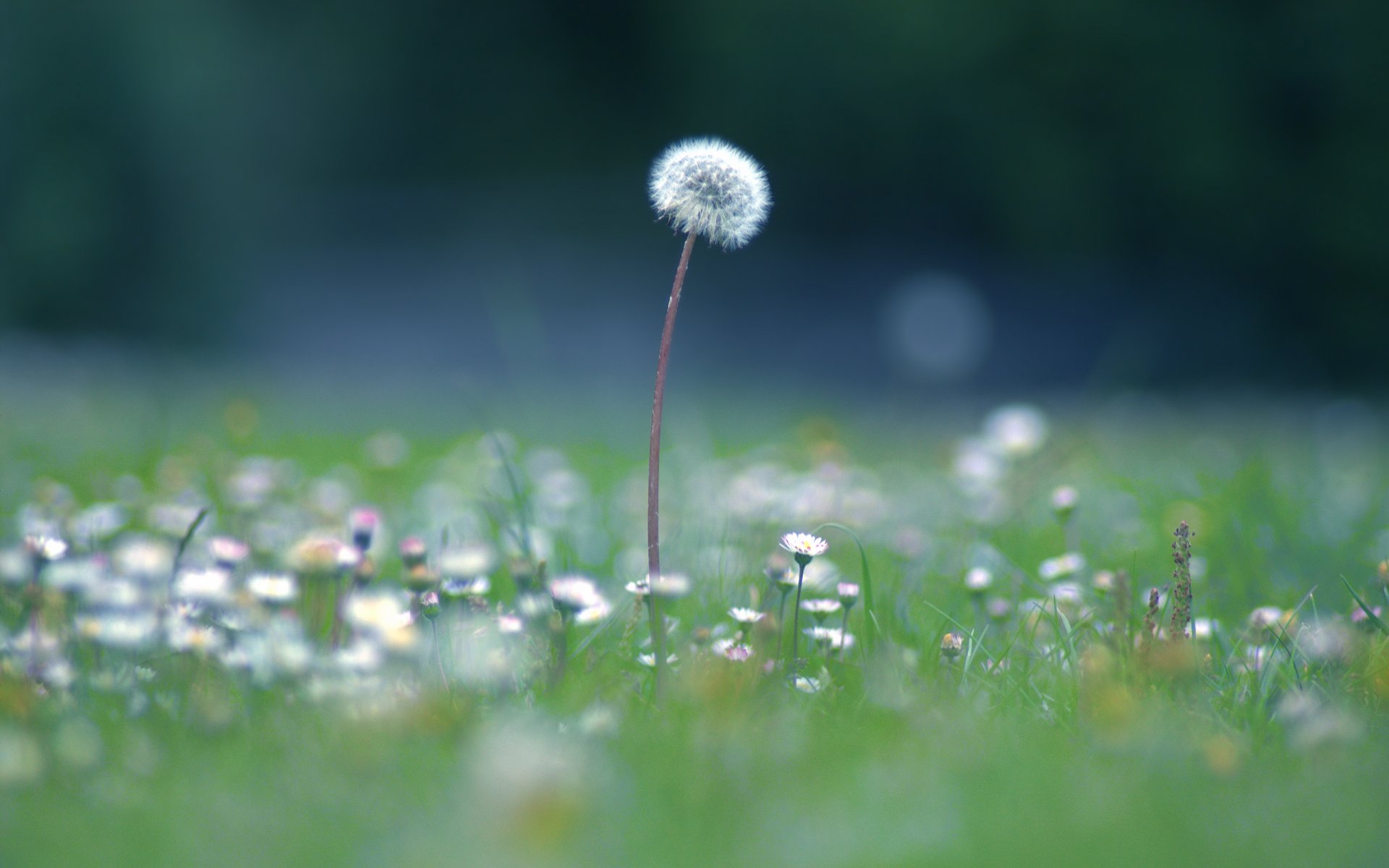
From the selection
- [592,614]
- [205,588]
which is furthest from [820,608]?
[205,588]

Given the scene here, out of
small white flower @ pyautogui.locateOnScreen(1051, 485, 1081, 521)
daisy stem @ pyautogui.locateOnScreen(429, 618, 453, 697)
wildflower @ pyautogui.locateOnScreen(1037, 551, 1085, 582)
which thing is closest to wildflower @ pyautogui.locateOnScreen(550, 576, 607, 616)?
daisy stem @ pyautogui.locateOnScreen(429, 618, 453, 697)

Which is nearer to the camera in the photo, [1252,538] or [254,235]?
[1252,538]

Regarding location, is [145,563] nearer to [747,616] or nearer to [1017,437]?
→ [747,616]

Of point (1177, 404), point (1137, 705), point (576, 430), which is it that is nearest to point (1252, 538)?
point (1137, 705)

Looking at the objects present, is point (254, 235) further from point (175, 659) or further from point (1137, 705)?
point (1137, 705)

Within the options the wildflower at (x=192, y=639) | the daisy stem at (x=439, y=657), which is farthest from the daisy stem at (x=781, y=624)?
the wildflower at (x=192, y=639)

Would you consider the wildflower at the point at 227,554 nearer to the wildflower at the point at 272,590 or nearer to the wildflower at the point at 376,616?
the wildflower at the point at 272,590
